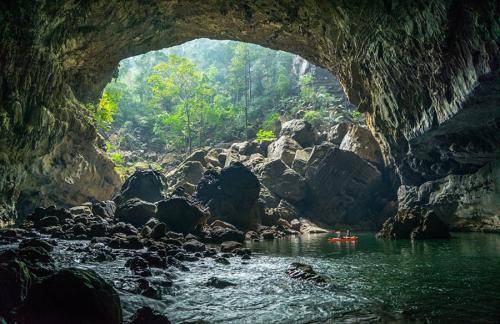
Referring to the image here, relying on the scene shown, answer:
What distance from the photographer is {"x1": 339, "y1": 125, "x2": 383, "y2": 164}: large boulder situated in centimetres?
3428

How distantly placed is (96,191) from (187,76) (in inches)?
968

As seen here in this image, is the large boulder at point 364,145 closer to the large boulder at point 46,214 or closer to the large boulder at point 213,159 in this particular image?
the large boulder at point 213,159

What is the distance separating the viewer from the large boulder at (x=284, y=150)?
1449 inches

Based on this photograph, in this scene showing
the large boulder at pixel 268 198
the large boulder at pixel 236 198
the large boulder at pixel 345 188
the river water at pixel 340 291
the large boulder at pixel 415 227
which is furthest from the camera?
the large boulder at pixel 268 198

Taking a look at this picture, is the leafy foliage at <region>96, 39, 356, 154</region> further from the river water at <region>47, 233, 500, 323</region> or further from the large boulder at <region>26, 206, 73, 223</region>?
the river water at <region>47, 233, 500, 323</region>

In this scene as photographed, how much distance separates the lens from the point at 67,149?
25719 mm

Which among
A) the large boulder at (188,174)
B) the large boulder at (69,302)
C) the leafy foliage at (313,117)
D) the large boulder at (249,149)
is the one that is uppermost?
the leafy foliage at (313,117)

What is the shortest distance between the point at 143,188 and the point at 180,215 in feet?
27.3

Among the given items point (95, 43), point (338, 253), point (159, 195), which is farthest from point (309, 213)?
point (95, 43)

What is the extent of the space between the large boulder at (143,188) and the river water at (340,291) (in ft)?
45.1

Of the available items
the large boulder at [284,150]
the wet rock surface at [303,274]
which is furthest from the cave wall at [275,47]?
the large boulder at [284,150]

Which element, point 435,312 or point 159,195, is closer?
point 435,312

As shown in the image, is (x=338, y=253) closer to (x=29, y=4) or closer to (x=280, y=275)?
(x=280, y=275)

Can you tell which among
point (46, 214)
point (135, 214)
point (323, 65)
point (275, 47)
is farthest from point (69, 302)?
point (323, 65)
